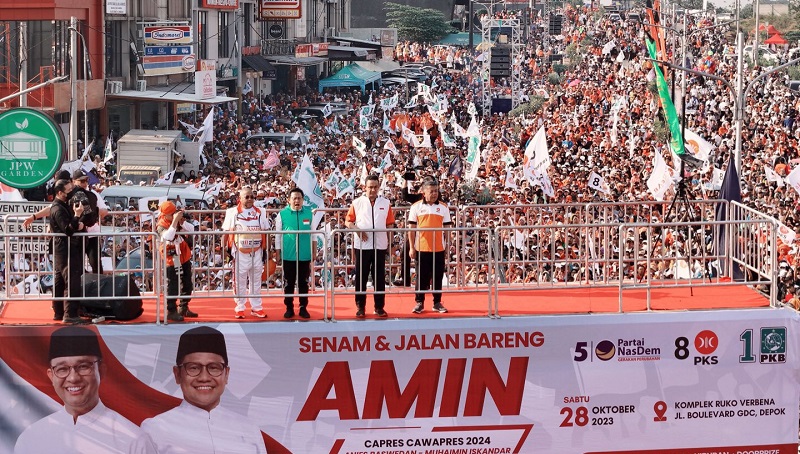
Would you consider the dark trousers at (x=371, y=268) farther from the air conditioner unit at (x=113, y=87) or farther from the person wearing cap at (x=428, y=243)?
the air conditioner unit at (x=113, y=87)

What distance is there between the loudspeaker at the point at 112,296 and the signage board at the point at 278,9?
63.0m

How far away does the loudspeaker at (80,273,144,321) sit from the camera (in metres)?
11.2

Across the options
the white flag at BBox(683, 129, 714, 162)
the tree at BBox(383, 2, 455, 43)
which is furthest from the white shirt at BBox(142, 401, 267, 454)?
the tree at BBox(383, 2, 455, 43)

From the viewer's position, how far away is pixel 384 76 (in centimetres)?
8706

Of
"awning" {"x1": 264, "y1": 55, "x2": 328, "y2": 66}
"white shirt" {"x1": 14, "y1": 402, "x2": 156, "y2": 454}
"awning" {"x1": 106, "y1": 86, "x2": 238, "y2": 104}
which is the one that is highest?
"awning" {"x1": 264, "y1": 55, "x2": 328, "y2": 66}

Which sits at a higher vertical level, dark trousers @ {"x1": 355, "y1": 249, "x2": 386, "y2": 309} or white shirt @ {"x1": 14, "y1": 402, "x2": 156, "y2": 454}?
dark trousers @ {"x1": 355, "y1": 249, "x2": 386, "y2": 309}

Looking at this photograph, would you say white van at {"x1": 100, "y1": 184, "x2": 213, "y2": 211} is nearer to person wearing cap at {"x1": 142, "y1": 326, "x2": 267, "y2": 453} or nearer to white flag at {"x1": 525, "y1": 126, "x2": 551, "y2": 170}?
→ white flag at {"x1": 525, "y1": 126, "x2": 551, "y2": 170}

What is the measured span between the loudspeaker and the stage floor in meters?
0.10

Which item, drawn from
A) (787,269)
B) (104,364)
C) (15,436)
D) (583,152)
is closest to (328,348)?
(104,364)

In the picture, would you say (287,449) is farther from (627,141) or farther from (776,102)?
(776,102)

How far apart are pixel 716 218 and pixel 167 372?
6157 millimetres

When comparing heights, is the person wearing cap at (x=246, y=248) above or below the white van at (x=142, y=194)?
above

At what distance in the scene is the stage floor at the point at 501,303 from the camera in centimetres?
1152

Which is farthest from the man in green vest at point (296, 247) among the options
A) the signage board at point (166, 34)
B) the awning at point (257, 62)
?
the awning at point (257, 62)
